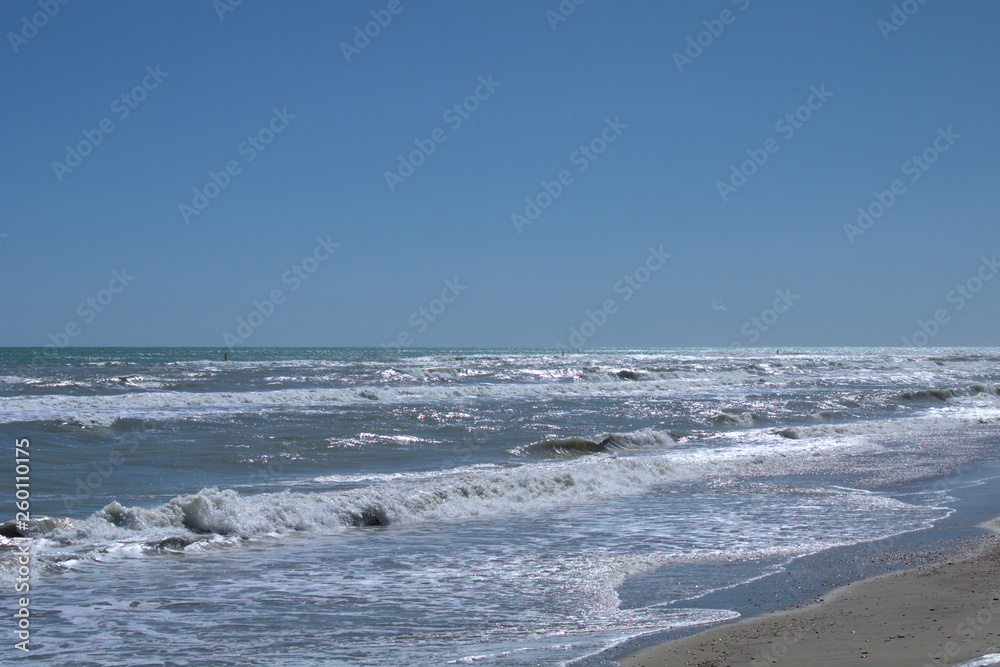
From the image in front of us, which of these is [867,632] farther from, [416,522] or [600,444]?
[600,444]

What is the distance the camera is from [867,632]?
552cm

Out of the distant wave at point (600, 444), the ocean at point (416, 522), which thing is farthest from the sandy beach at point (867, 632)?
the distant wave at point (600, 444)

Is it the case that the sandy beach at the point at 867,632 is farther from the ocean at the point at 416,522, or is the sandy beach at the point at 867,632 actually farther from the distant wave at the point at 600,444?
the distant wave at the point at 600,444

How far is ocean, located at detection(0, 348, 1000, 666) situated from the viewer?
5891 mm

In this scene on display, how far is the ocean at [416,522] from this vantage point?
5891 millimetres

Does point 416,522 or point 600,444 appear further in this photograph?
point 600,444

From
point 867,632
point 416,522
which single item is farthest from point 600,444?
point 867,632

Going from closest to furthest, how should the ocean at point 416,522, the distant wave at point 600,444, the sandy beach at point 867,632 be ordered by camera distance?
the sandy beach at point 867,632
the ocean at point 416,522
the distant wave at point 600,444

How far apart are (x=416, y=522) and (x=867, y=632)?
613cm

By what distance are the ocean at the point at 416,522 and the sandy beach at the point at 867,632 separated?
48cm

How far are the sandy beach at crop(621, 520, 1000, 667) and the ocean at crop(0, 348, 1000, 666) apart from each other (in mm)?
483

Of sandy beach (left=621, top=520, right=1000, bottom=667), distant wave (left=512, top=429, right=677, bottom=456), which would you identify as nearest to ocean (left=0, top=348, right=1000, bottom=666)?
distant wave (left=512, top=429, right=677, bottom=456)

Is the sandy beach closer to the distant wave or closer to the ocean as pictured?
the ocean

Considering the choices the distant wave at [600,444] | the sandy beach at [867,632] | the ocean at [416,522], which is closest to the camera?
the sandy beach at [867,632]
